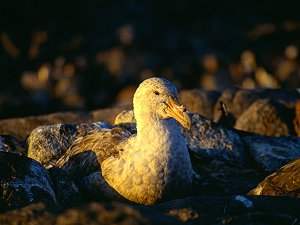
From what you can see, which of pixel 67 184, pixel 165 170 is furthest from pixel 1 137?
pixel 165 170

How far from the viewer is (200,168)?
10477 millimetres

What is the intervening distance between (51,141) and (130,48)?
2355 cm

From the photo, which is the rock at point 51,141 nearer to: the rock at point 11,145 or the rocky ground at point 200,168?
the rocky ground at point 200,168

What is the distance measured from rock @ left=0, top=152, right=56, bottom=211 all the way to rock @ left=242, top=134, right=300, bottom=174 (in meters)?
3.45

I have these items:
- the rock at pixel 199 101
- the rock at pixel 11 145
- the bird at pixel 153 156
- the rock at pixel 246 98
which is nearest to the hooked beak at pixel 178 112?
the bird at pixel 153 156

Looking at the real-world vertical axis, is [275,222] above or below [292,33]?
below

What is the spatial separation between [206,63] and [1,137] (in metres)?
23.1

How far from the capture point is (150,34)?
35594 millimetres

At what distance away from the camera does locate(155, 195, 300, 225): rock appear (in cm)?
→ 679

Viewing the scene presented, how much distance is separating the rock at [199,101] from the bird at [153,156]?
21.3ft

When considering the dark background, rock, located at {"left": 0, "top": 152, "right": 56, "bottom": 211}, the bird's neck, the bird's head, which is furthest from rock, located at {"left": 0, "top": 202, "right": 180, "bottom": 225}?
the dark background

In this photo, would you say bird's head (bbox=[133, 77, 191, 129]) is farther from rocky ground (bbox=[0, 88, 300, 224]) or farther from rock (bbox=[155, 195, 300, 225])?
rock (bbox=[155, 195, 300, 225])

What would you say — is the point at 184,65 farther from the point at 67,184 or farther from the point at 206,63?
the point at 67,184

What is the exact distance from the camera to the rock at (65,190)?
29.0 ft
